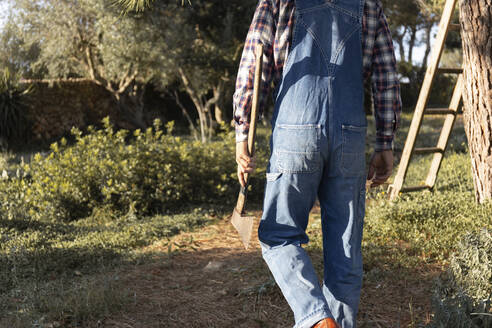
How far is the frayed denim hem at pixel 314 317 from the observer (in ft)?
6.34

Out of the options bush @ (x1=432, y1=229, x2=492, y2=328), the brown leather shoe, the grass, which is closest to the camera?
the brown leather shoe

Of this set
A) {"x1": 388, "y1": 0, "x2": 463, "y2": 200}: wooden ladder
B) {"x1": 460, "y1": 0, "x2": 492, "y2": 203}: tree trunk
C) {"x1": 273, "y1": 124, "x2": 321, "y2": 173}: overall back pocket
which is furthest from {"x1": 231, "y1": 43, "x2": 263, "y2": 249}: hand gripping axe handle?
{"x1": 388, "y1": 0, "x2": 463, "y2": 200}: wooden ladder

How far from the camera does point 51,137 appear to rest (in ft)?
43.3

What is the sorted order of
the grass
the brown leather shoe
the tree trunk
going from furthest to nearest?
the tree trunk
the grass
the brown leather shoe

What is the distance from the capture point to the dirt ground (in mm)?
3000

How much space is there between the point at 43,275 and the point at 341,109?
10.0ft

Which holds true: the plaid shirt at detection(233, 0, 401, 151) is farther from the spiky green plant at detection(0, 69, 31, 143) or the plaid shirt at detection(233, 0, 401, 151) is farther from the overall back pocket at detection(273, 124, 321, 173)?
the spiky green plant at detection(0, 69, 31, 143)

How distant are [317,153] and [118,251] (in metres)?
3.02

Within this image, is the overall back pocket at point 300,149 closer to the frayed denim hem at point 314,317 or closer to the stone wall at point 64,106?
the frayed denim hem at point 314,317

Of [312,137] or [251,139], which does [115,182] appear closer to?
[251,139]

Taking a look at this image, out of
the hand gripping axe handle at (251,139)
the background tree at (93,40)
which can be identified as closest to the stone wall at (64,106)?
the background tree at (93,40)

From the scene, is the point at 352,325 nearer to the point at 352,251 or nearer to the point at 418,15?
the point at 352,251

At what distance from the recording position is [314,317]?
194 cm

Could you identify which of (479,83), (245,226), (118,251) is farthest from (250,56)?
(479,83)
